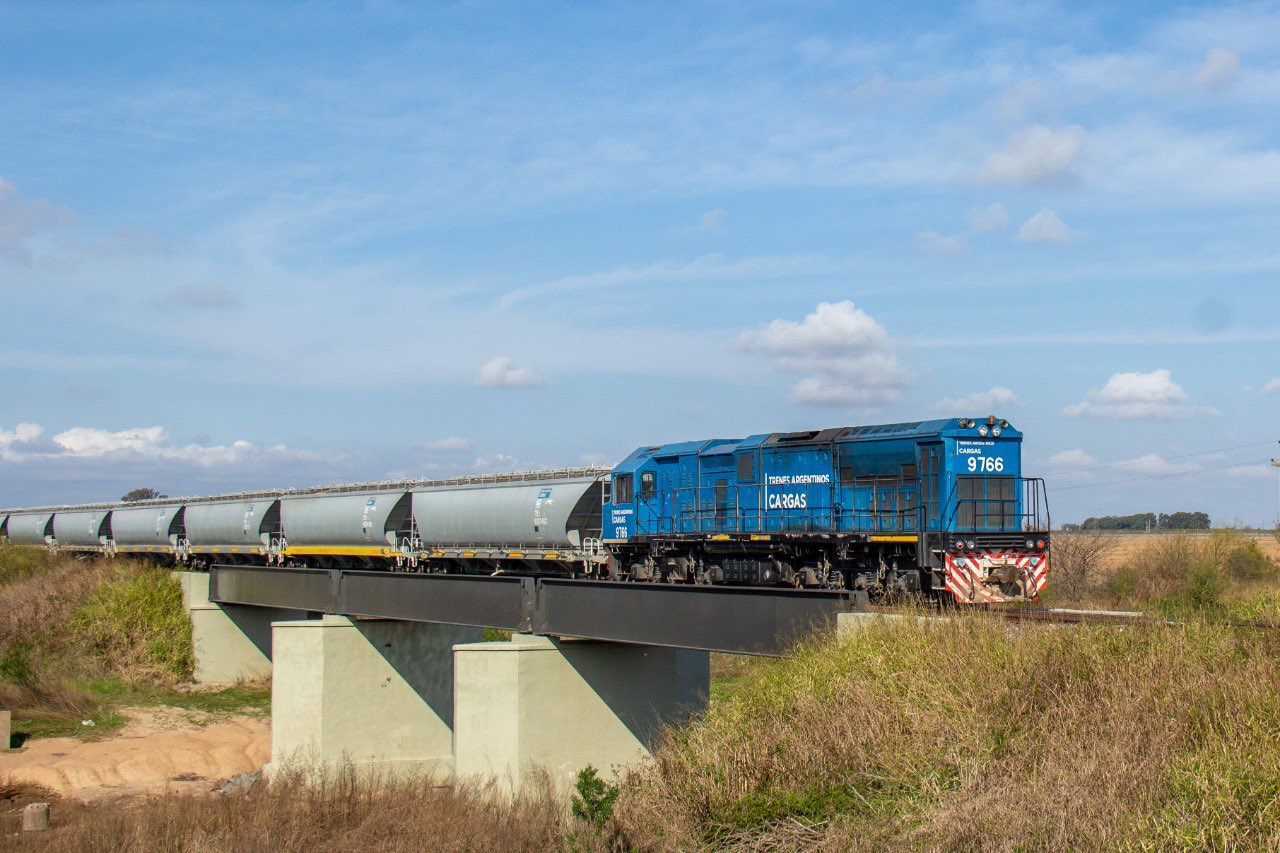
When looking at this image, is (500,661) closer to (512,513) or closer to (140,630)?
(512,513)

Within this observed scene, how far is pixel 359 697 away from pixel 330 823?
10.5 metres

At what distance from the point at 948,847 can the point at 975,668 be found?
342 centimetres

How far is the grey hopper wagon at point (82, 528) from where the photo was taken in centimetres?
4772

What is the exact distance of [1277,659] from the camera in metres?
11.5

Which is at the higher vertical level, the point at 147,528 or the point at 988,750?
the point at 147,528

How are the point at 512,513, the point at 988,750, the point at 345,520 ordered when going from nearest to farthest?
1. the point at 988,750
2. the point at 512,513
3. the point at 345,520

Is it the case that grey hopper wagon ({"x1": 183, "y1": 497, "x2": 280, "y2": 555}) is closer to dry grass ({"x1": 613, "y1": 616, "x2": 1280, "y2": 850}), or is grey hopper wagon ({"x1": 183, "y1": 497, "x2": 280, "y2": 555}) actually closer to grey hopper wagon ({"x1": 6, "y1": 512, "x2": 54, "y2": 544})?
grey hopper wagon ({"x1": 6, "y1": 512, "x2": 54, "y2": 544})

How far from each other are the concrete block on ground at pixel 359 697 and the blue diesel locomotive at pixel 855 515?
263 inches

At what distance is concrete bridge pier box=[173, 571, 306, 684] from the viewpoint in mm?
37375

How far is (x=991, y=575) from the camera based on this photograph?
742 inches

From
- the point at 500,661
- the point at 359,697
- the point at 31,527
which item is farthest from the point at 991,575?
the point at 31,527

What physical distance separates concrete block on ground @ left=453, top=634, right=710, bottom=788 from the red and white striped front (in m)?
5.27

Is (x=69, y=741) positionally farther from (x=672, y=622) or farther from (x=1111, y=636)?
(x=1111, y=636)

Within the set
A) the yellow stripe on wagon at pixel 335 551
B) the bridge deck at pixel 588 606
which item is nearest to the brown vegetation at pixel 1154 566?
the bridge deck at pixel 588 606
